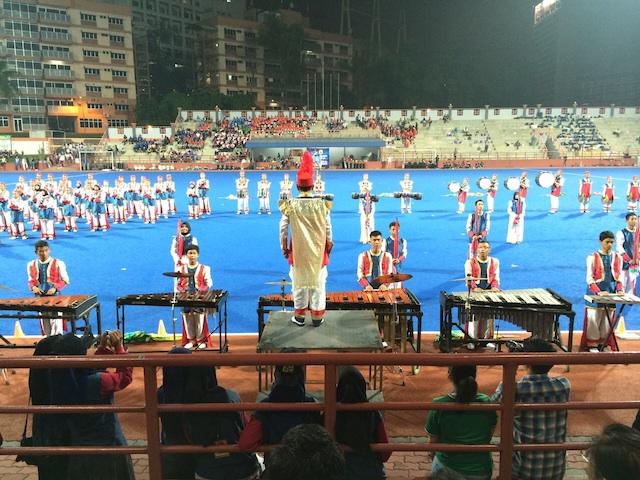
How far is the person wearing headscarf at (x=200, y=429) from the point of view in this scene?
324 cm

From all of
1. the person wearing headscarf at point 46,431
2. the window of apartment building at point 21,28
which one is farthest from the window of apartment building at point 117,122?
the person wearing headscarf at point 46,431

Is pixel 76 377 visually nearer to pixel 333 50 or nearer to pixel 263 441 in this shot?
pixel 263 441

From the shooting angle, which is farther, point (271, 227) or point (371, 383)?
point (271, 227)

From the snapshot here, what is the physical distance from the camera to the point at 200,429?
323 centimetres

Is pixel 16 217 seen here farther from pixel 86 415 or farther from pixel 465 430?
pixel 465 430

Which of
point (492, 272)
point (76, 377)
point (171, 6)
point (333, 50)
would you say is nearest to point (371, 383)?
point (492, 272)

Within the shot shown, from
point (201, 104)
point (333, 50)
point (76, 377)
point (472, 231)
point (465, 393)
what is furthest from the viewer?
point (333, 50)

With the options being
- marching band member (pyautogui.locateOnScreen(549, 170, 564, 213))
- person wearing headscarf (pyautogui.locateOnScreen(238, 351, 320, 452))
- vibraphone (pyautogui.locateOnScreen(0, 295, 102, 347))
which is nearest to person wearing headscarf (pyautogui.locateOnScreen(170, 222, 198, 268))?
vibraphone (pyautogui.locateOnScreen(0, 295, 102, 347))

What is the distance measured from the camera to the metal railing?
281 centimetres

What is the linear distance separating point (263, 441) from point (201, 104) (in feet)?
216

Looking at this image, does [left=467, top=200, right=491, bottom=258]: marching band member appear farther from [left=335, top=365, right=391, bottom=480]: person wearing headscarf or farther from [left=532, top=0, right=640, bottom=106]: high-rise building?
[left=532, top=0, right=640, bottom=106]: high-rise building

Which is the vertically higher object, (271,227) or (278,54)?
(278,54)

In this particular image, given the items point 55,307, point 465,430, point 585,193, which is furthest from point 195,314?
point 585,193

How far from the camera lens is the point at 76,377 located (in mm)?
3277
